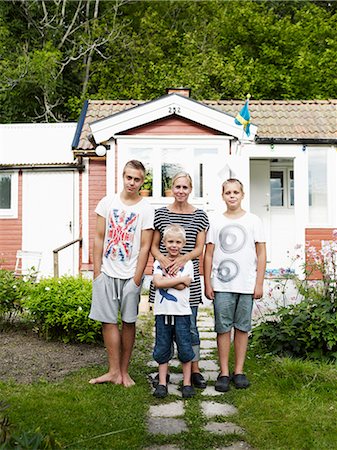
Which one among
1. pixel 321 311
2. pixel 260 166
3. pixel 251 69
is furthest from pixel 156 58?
pixel 321 311

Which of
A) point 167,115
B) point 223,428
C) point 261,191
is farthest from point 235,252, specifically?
point 261,191

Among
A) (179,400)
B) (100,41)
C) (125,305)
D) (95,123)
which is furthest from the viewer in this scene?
(100,41)

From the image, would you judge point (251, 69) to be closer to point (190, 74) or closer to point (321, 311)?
point (190, 74)

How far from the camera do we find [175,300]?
150 inches

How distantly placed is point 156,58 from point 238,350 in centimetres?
1929

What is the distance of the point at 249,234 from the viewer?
4051 millimetres

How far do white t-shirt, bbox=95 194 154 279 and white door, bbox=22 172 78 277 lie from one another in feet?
23.3

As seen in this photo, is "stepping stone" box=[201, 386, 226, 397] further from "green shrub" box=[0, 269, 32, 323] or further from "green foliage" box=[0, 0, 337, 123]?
"green foliage" box=[0, 0, 337, 123]

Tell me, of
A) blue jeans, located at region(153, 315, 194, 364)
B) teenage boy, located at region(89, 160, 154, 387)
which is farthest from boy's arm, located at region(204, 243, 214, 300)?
teenage boy, located at region(89, 160, 154, 387)

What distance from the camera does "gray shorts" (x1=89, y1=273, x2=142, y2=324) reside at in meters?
3.98

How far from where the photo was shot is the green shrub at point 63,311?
5.12m

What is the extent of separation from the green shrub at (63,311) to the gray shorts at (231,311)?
158cm

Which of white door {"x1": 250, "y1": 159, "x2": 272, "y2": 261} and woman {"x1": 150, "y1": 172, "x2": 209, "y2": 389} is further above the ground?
white door {"x1": 250, "y1": 159, "x2": 272, "y2": 261}

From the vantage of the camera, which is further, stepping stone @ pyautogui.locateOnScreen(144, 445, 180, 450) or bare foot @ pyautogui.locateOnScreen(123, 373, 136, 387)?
bare foot @ pyautogui.locateOnScreen(123, 373, 136, 387)
